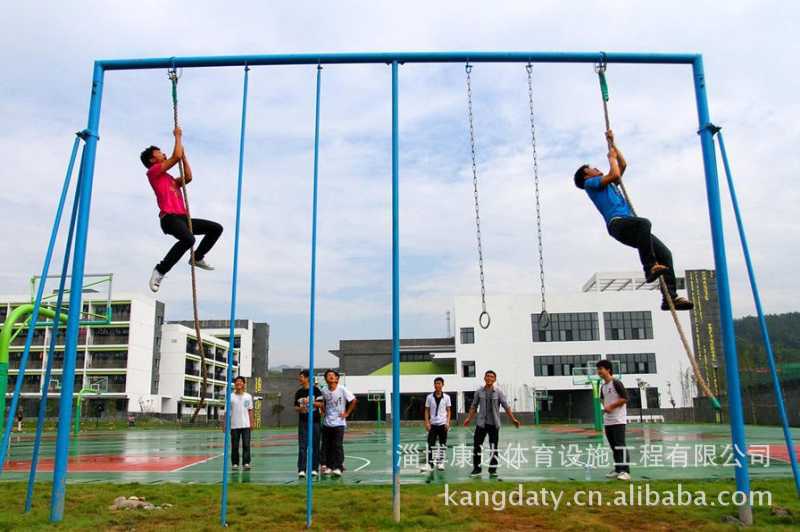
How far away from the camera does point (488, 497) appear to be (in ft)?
24.5

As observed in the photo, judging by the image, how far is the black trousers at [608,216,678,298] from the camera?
6637mm

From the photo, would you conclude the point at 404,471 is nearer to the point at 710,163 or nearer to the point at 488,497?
the point at 488,497

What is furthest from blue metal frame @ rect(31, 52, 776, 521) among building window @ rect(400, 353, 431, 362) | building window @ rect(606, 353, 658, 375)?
building window @ rect(400, 353, 431, 362)

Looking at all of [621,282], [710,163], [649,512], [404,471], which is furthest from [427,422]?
[621,282]

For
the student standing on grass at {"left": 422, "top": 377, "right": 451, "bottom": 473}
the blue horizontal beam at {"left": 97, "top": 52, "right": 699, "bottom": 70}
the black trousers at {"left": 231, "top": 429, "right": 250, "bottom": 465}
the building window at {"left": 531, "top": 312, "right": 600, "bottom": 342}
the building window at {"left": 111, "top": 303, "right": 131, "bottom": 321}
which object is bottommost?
the black trousers at {"left": 231, "top": 429, "right": 250, "bottom": 465}

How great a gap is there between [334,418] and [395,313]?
12.4 ft

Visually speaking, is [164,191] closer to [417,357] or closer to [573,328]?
[573,328]

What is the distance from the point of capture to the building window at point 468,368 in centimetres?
5116

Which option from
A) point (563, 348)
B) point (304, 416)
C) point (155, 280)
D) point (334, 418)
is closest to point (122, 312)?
point (563, 348)

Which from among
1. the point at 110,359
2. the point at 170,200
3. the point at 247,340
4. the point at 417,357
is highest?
the point at 247,340

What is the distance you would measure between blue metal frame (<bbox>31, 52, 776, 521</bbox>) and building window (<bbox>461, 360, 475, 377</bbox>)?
147 feet

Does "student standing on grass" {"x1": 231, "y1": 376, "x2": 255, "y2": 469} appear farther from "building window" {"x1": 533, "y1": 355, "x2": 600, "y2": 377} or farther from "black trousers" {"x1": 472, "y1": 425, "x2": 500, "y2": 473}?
"building window" {"x1": 533, "y1": 355, "x2": 600, "y2": 377}

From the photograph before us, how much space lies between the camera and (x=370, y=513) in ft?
21.7

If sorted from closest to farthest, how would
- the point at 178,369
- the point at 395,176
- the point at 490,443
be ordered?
the point at 395,176 < the point at 490,443 < the point at 178,369
